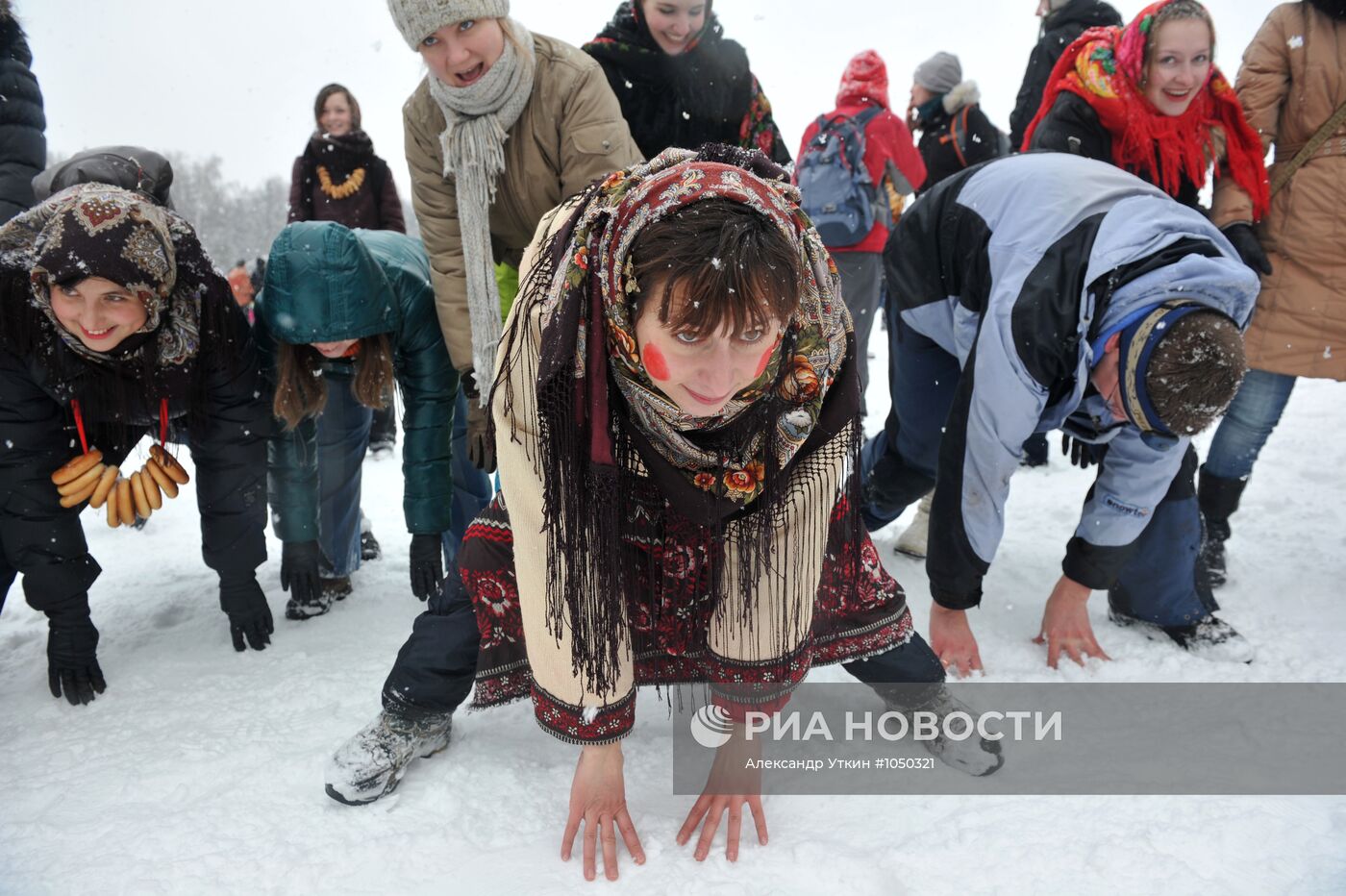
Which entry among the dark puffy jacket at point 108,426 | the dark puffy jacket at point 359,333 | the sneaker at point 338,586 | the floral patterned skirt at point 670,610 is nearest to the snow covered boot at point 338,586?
the sneaker at point 338,586

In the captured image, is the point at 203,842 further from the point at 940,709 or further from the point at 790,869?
the point at 940,709

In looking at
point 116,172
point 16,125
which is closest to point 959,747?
point 116,172

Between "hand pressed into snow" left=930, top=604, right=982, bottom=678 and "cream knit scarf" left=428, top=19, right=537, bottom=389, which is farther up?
"cream knit scarf" left=428, top=19, right=537, bottom=389

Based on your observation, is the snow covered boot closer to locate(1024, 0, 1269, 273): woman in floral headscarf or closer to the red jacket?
the red jacket

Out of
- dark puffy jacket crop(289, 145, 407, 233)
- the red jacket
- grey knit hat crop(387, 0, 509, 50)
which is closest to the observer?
grey knit hat crop(387, 0, 509, 50)

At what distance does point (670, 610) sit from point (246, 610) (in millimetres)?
1352

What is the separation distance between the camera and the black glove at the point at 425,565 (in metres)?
2.28

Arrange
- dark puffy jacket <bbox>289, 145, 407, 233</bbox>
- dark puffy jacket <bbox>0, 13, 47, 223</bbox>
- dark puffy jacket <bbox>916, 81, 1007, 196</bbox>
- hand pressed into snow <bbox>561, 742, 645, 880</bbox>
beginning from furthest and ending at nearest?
1. dark puffy jacket <bbox>916, 81, 1007, 196</bbox>
2. dark puffy jacket <bbox>289, 145, 407, 233</bbox>
3. dark puffy jacket <bbox>0, 13, 47, 223</bbox>
4. hand pressed into snow <bbox>561, 742, 645, 880</bbox>

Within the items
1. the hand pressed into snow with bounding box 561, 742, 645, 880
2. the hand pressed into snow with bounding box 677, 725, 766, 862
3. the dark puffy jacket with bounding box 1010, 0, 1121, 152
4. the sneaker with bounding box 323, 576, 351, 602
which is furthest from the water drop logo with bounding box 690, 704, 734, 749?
the dark puffy jacket with bounding box 1010, 0, 1121, 152

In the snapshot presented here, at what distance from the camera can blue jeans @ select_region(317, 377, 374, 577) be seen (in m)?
2.46

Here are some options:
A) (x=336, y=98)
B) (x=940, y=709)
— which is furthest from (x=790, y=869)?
(x=336, y=98)

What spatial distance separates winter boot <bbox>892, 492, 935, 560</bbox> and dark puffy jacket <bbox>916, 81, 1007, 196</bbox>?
73.6 inches

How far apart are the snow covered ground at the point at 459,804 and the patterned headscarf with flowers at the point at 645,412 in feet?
1.56

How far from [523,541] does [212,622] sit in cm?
161
